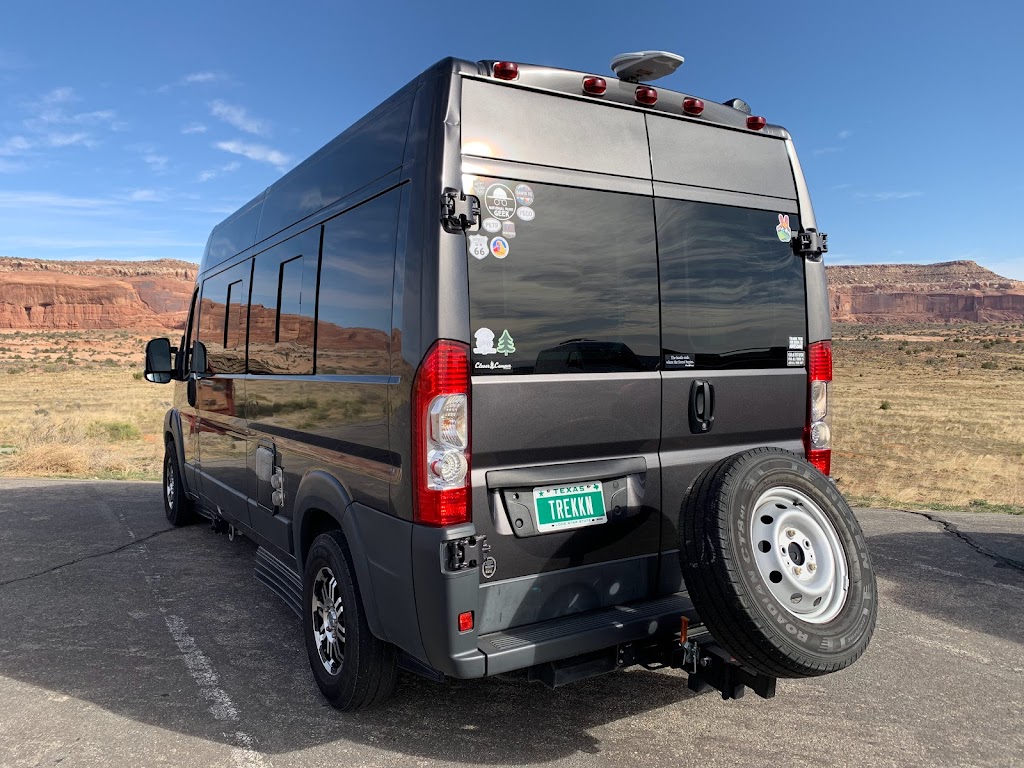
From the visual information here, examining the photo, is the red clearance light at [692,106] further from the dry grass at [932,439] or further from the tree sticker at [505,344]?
the dry grass at [932,439]

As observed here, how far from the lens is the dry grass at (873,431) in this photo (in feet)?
38.9

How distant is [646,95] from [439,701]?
2.96 m

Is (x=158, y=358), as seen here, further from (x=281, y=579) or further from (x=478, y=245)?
(x=478, y=245)

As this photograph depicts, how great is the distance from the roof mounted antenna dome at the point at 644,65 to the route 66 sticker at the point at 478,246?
1.13m

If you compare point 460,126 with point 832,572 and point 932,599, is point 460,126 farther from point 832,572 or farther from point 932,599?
point 932,599

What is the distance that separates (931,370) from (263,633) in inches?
1658

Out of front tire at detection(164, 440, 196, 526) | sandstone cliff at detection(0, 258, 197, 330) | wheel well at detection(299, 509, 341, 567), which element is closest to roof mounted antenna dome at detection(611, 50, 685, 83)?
wheel well at detection(299, 509, 341, 567)

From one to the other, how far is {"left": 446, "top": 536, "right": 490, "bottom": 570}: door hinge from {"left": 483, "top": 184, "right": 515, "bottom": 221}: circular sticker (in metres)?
1.24

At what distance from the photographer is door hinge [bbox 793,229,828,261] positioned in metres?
4.01

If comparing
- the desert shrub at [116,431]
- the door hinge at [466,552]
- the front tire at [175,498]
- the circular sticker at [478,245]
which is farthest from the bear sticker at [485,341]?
the desert shrub at [116,431]

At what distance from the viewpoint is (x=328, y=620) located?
3.83m

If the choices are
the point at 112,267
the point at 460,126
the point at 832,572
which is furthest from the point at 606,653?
the point at 112,267


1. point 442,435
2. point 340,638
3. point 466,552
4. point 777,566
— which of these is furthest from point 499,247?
point 340,638

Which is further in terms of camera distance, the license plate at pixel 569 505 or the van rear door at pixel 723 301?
the van rear door at pixel 723 301
